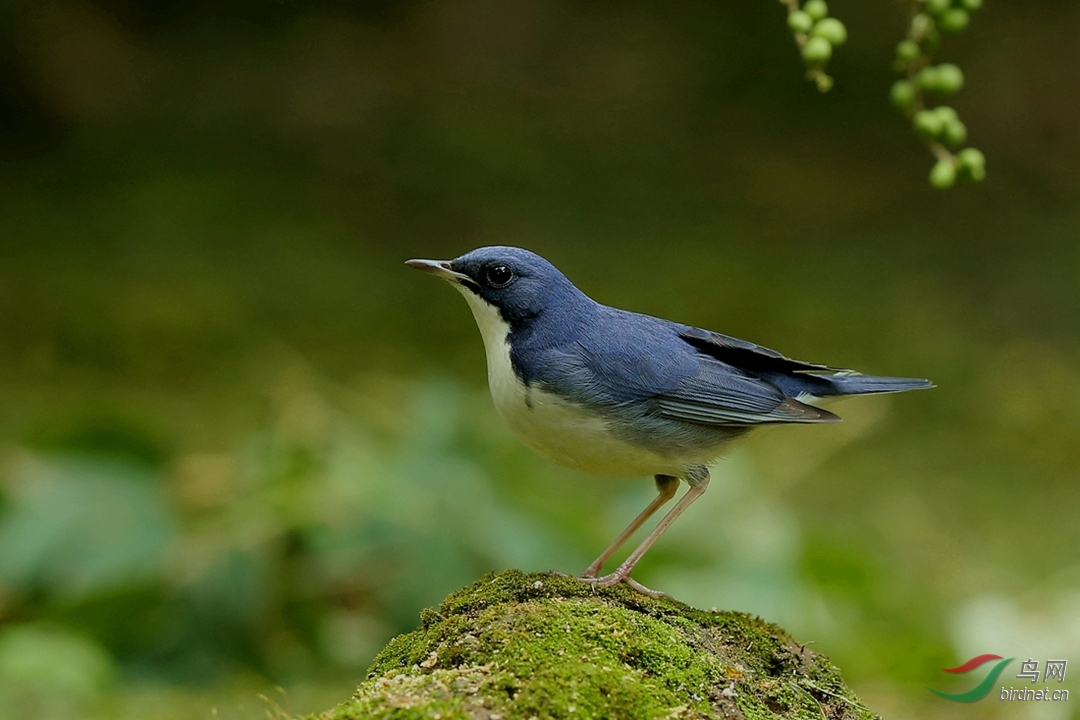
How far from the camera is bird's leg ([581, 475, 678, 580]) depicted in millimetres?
3324

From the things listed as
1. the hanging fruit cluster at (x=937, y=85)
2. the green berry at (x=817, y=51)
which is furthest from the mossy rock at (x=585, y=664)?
the green berry at (x=817, y=51)

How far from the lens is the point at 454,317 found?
833cm

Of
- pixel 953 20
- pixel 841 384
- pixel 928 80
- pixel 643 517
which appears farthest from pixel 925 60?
pixel 643 517

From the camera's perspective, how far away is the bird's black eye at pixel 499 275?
10.8ft

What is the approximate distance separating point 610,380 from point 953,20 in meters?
1.21

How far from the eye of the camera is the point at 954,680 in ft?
15.1

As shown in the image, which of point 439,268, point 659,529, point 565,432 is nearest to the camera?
point 565,432

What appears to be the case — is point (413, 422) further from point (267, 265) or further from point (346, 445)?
point (267, 265)

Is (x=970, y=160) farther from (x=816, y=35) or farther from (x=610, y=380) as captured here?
(x=610, y=380)

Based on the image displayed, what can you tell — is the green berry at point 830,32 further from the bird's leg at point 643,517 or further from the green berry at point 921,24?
the bird's leg at point 643,517

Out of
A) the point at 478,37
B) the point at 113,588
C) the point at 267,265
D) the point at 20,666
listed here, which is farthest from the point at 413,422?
the point at 478,37

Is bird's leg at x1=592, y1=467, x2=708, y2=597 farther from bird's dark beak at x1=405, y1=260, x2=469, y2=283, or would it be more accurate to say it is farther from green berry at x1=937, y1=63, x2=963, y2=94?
green berry at x1=937, y1=63, x2=963, y2=94

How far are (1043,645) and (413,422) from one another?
9.36 feet

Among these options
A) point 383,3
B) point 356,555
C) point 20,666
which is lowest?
point 20,666
